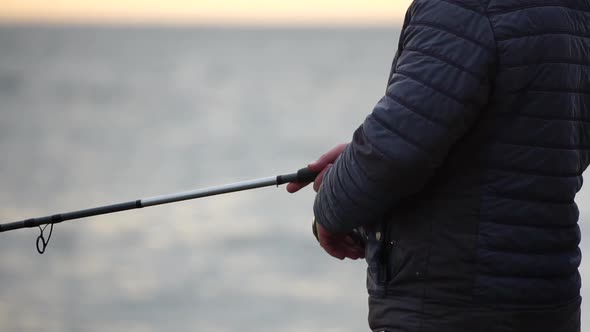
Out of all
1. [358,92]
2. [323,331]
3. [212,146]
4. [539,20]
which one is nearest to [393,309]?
[539,20]

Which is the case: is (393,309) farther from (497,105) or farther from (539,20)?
(539,20)

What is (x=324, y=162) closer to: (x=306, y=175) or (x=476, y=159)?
(x=306, y=175)

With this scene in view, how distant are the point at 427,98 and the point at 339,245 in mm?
527

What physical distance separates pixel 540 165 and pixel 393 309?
438 millimetres

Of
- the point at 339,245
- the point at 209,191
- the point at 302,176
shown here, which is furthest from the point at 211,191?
the point at 339,245

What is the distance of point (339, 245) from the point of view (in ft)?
7.75

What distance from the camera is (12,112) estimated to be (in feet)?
98.4

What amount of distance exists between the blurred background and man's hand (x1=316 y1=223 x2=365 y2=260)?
17.2 ft

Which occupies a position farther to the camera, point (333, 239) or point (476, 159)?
point (333, 239)

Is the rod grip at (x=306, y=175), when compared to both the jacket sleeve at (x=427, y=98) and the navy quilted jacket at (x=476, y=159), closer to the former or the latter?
the navy quilted jacket at (x=476, y=159)

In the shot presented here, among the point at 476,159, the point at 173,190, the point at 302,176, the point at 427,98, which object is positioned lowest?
the point at 173,190

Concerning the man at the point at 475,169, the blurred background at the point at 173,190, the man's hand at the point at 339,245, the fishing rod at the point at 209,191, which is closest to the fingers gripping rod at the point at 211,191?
the fishing rod at the point at 209,191

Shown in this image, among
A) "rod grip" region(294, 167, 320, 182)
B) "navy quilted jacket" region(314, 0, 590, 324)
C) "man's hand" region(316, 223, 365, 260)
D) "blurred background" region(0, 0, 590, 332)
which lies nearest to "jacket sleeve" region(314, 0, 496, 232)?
"navy quilted jacket" region(314, 0, 590, 324)

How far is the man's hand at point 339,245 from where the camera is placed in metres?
2.30
